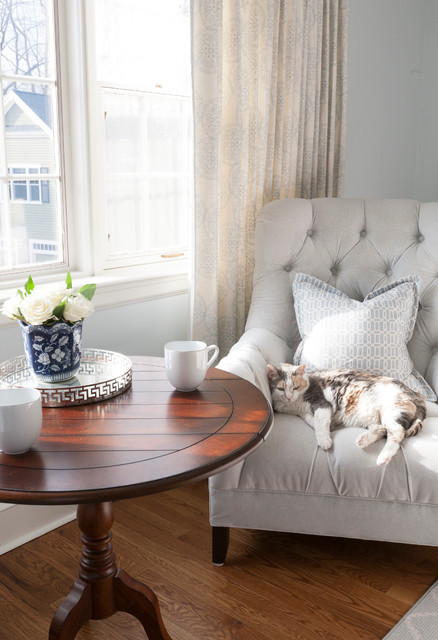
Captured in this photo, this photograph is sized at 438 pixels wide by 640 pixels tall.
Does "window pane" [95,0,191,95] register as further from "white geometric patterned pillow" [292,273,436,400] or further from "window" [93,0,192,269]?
"white geometric patterned pillow" [292,273,436,400]

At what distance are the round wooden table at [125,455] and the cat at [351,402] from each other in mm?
275

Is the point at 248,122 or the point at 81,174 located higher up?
the point at 248,122

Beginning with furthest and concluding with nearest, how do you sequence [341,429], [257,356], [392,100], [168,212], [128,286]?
[392,100] < [168,212] < [128,286] < [257,356] < [341,429]

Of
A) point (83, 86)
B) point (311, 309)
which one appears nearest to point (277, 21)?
point (83, 86)

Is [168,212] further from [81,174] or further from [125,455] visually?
[125,455]

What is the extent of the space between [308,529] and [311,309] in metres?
0.68

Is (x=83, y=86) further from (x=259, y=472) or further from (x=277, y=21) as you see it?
(x=259, y=472)

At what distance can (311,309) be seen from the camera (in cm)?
198

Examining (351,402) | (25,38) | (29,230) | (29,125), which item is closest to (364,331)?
(351,402)

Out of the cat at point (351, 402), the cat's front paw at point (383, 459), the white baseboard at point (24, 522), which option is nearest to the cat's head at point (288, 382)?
the cat at point (351, 402)

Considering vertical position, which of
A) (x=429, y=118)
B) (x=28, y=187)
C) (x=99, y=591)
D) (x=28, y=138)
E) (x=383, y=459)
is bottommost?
(x=99, y=591)

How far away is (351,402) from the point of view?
5.50 ft

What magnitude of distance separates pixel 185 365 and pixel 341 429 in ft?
1.84

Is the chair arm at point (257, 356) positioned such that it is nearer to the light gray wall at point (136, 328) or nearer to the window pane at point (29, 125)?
the light gray wall at point (136, 328)
